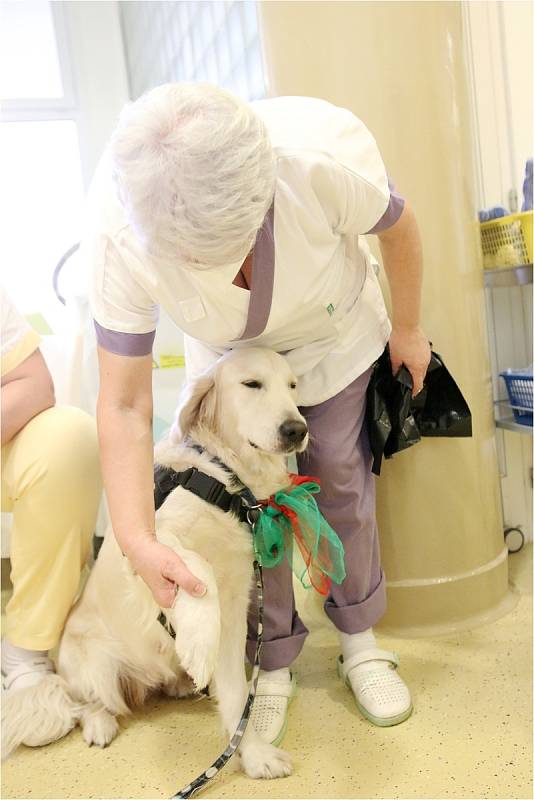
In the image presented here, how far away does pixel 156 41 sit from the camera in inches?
107

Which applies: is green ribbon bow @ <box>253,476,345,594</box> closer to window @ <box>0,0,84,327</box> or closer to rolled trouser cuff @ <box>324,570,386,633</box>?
rolled trouser cuff @ <box>324,570,386,633</box>

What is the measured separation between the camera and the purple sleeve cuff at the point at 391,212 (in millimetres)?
1206

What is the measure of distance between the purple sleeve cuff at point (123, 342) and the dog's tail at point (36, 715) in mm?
696

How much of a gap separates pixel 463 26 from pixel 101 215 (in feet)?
3.33

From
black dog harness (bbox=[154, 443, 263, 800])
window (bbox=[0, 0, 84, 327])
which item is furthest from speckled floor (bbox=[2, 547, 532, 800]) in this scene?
window (bbox=[0, 0, 84, 327])

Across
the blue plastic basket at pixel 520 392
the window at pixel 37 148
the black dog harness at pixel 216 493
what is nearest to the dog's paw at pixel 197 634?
the black dog harness at pixel 216 493

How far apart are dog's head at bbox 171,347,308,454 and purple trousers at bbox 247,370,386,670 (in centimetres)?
15

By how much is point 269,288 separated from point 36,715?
35.5 inches

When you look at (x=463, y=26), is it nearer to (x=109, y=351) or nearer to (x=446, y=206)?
(x=446, y=206)

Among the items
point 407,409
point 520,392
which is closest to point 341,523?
point 407,409

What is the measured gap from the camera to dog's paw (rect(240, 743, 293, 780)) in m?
1.19

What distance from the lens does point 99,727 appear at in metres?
→ 1.35

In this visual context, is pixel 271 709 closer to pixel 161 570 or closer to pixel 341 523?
pixel 341 523

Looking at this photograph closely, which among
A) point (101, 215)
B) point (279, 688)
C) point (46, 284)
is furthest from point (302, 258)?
point (46, 284)
